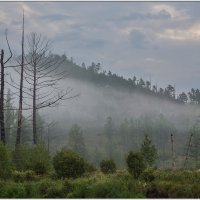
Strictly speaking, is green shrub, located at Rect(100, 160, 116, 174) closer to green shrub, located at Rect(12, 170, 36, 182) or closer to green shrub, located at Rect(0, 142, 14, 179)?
green shrub, located at Rect(12, 170, 36, 182)

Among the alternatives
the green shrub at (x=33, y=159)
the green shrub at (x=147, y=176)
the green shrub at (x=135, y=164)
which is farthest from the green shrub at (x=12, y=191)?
the green shrub at (x=33, y=159)

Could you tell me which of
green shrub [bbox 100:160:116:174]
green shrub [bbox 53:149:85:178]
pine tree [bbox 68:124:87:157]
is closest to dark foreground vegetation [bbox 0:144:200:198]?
green shrub [bbox 53:149:85:178]

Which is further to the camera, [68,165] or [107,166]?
[107,166]

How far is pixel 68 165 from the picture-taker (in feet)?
63.5

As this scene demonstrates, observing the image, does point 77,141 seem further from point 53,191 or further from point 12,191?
point 53,191

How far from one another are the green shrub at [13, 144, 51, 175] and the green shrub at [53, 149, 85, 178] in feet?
8.80

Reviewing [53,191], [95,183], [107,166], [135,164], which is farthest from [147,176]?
[107,166]

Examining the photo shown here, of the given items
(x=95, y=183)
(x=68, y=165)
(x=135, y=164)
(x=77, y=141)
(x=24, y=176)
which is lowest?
(x=77, y=141)

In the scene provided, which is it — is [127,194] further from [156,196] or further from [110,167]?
[110,167]

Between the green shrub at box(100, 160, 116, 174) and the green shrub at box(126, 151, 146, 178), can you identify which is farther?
the green shrub at box(100, 160, 116, 174)

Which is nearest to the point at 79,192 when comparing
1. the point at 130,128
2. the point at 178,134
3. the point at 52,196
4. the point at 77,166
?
the point at 52,196

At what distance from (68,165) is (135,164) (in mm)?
4013

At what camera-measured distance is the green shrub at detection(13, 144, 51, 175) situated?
22.2 metres

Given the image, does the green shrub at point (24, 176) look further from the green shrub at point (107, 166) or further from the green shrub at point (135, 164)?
the green shrub at point (135, 164)
